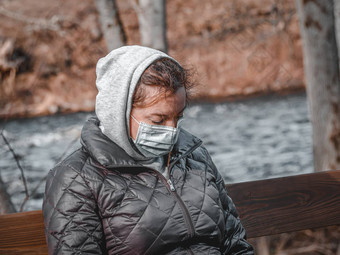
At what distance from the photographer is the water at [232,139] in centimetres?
660

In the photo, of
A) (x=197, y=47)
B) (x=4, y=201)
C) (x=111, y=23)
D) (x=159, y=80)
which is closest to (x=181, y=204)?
(x=159, y=80)

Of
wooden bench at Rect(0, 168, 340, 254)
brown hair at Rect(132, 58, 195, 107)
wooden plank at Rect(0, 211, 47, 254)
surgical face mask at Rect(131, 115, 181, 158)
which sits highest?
brown hair at Rect(132, 58, 195, 107)

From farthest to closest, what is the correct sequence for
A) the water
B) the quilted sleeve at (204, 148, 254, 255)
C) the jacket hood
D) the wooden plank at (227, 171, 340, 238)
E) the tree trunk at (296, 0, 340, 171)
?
the water < the tree trunk at (296, 0, 340, 171) < the wooden plank at (227, 171, 340, 238) < the quilted sleeve at (204, 148, 254, 255) < the jacket hood

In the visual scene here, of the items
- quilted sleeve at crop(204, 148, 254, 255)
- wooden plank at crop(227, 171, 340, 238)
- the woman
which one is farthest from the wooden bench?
the woman

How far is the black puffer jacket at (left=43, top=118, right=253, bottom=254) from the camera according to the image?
1.53m

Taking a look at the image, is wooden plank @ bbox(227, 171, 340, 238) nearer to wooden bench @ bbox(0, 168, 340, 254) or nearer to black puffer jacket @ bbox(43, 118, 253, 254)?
wooden bench @ bbox(0, 168, 340, 254)

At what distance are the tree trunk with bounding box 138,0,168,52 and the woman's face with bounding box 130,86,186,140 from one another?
8.81 ft

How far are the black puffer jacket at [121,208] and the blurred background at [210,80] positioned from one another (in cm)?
439

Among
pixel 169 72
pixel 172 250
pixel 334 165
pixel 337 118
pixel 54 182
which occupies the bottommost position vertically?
pixel 334 165

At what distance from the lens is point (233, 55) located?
15.6 metres

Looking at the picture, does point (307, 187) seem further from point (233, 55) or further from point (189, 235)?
point (233, 55)

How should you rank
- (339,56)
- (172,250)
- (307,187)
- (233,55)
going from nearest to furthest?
(172,250) < (307,187) < (339,56) < (233,55)

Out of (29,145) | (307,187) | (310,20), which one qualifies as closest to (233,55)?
(29,145)

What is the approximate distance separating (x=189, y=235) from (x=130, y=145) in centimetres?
41
